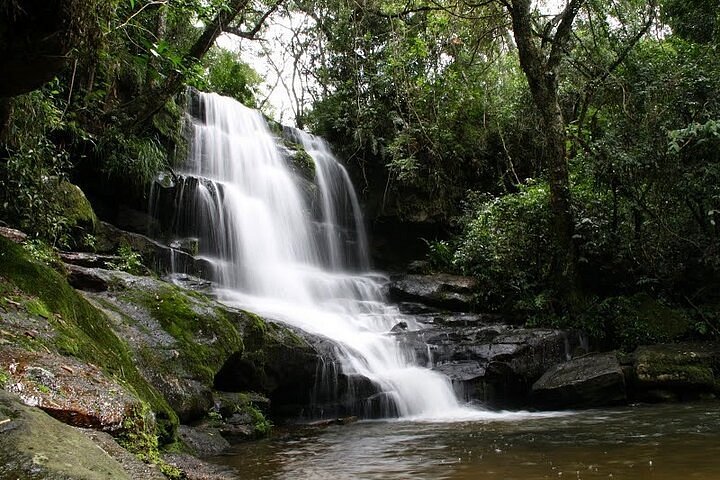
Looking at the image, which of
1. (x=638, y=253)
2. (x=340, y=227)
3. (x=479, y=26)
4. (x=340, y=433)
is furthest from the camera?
(x=340, y=227)

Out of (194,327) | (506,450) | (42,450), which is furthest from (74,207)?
(42,450)

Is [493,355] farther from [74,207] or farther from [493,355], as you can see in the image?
[74,207]

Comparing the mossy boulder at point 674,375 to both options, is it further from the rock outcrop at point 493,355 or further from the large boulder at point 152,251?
the large boulder at point 152,251

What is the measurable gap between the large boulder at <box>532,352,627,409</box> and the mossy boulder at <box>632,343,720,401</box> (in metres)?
0.36

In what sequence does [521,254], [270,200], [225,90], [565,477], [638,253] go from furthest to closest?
[225,90] → [270,200] → [521,254] → [638,253] → [565,477]

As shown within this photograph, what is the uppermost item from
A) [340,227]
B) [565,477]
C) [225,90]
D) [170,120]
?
[225,90]

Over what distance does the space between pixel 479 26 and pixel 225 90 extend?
8.69 meters

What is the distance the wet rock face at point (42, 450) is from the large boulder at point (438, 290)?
9964 mm

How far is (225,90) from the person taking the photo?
702 inches

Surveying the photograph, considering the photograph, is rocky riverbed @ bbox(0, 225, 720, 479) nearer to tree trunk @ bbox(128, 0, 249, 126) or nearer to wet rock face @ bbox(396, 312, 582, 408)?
wet rock face @ bbox(396, 312, 582, 408)

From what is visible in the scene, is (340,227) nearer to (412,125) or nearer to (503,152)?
(412,125)

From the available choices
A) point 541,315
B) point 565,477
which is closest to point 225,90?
point 541,315

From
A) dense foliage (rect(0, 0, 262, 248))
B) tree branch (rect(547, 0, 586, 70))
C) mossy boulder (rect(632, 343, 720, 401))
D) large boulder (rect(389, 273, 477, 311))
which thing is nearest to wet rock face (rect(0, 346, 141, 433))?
dense foliage (rect(0, 0, 262, 248))

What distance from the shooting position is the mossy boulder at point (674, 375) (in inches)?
319
